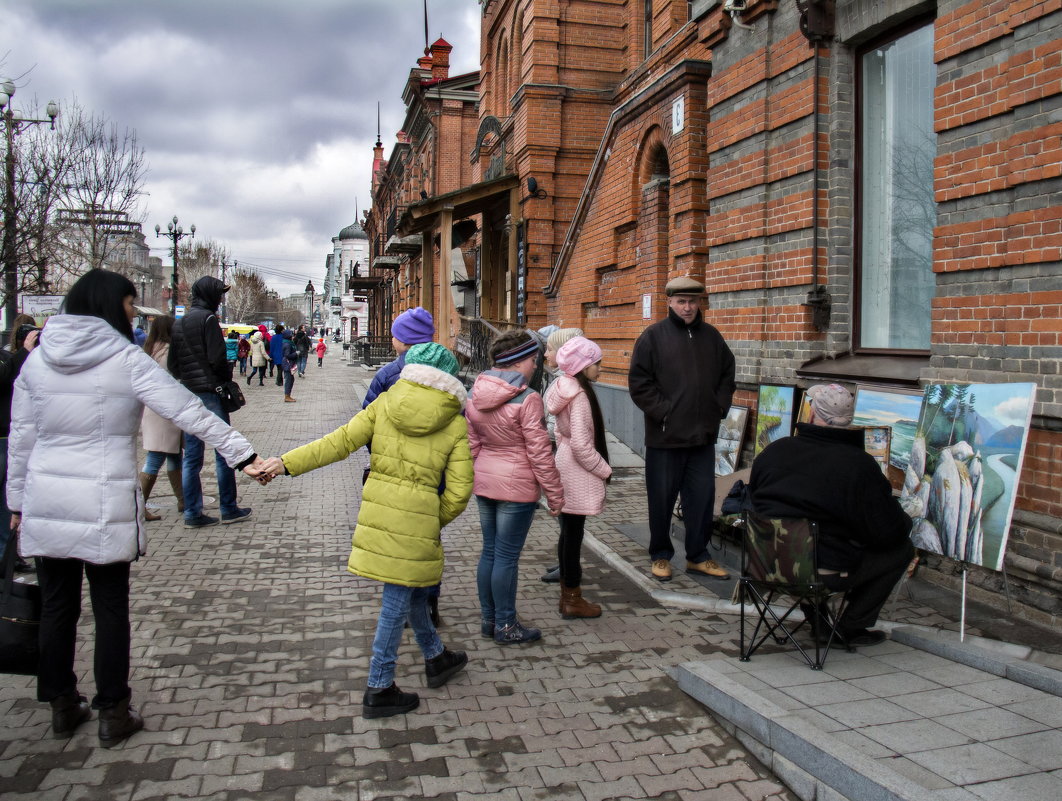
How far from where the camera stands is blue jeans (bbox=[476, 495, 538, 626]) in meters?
4.89

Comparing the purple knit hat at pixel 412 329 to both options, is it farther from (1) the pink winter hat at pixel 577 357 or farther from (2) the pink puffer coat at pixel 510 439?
(1) the pink winter hat at pixel 577 357

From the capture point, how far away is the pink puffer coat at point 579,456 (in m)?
5.38

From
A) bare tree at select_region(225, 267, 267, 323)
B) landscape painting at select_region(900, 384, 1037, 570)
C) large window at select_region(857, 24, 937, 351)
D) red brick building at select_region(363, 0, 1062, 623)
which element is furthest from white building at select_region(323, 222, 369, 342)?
landscape painting at select_region(900, 384, 1037, 570)

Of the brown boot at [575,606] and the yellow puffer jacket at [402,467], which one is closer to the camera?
the yellow puffer jacket at [402,467]

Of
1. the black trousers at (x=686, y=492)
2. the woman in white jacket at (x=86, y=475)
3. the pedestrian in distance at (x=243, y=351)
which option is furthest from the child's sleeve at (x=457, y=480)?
the pedestrian in distance at (x=243, y=351)

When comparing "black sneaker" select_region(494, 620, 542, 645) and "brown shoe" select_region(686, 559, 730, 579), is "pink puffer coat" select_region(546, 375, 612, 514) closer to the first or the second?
"black sneaker" select_region(494, 620, 542, 645)

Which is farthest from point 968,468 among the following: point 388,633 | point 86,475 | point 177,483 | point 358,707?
point 177,483

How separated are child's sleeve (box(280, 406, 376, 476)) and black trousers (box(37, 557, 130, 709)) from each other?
844 mm

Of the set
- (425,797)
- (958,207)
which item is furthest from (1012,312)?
(425,797)

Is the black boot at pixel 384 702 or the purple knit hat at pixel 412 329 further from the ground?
the purple knit hat at pixel 412 329

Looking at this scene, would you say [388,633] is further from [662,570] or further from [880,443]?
[880,443]

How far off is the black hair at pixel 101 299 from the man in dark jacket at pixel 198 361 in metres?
3.80

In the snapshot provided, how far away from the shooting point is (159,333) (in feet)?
26.1

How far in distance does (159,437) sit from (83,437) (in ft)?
14.2
